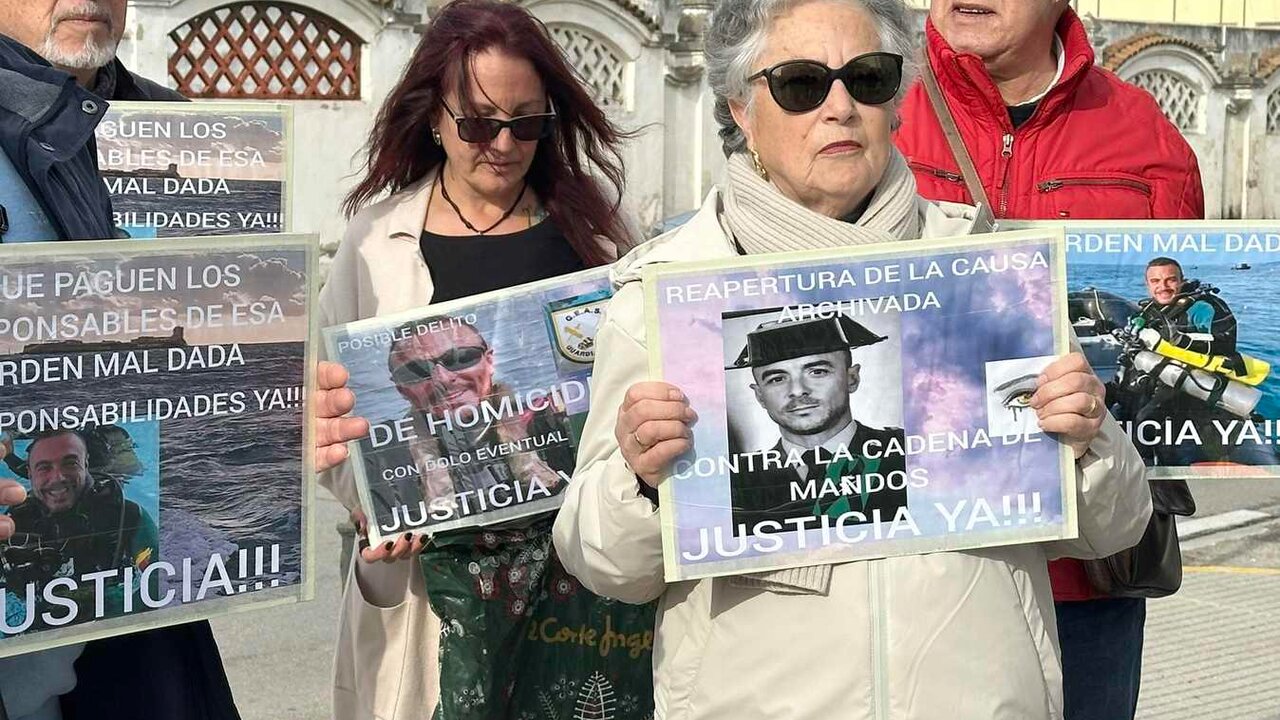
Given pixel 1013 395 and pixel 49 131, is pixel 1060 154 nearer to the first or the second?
pixel 1013 395

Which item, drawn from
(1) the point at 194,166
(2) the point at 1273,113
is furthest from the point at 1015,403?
(2) the point at 1273,113

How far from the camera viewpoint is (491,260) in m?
3.84

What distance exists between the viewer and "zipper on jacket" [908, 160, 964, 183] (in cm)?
351

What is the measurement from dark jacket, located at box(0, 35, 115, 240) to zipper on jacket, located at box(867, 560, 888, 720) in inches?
51.7

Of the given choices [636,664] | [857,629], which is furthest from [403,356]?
[857,629]

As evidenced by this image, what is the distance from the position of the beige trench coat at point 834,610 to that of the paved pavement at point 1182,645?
3.62 m

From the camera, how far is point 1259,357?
326cm

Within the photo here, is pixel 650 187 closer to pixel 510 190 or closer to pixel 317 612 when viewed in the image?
pixel 317 612

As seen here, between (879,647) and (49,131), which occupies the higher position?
(49,131)

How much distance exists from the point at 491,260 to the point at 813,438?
1.47m

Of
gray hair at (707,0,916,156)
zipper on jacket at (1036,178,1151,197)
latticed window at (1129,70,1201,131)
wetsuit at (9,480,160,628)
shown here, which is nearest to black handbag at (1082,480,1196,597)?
zipper on jacket at (1036,178,1151,197)

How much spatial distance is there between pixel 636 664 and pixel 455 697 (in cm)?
40

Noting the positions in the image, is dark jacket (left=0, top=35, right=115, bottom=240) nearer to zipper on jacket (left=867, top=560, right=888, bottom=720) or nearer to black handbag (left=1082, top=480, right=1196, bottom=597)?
zipper on jacket (left=867, top=560, right=888, bottom=720)

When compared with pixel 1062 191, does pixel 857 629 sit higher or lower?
lower
